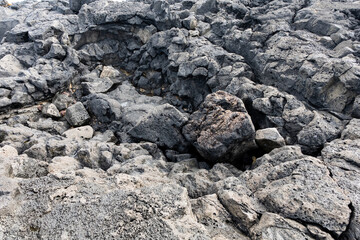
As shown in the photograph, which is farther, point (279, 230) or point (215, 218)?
point (215, 218)

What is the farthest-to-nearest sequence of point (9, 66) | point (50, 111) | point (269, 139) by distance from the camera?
point (9, 66), point (50, 111), point (269, 139)

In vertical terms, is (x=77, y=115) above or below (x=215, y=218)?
below

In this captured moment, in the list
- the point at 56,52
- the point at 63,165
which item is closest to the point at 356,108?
the point at 63,165

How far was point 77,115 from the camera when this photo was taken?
1638 cm

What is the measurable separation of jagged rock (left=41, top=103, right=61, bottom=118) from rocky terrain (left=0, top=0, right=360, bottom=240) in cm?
15

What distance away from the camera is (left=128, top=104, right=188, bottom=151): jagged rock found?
42.8ft

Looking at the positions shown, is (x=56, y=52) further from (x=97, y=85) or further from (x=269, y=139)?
(x=269, y=139)

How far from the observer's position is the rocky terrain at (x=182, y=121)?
6.43 metres

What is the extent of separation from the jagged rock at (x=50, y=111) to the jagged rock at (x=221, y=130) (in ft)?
33.6

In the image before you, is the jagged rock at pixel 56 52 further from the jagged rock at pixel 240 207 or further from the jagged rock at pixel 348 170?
the jagged rock at pixel 348 170

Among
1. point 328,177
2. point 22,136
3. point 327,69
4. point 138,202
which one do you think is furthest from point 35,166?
point 327,69

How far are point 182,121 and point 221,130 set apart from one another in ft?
8.28

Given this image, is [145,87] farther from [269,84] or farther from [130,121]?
[269,84]

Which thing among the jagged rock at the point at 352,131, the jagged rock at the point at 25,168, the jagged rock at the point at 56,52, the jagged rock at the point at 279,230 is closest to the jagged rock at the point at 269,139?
the jagged rock at the point at 352,131
